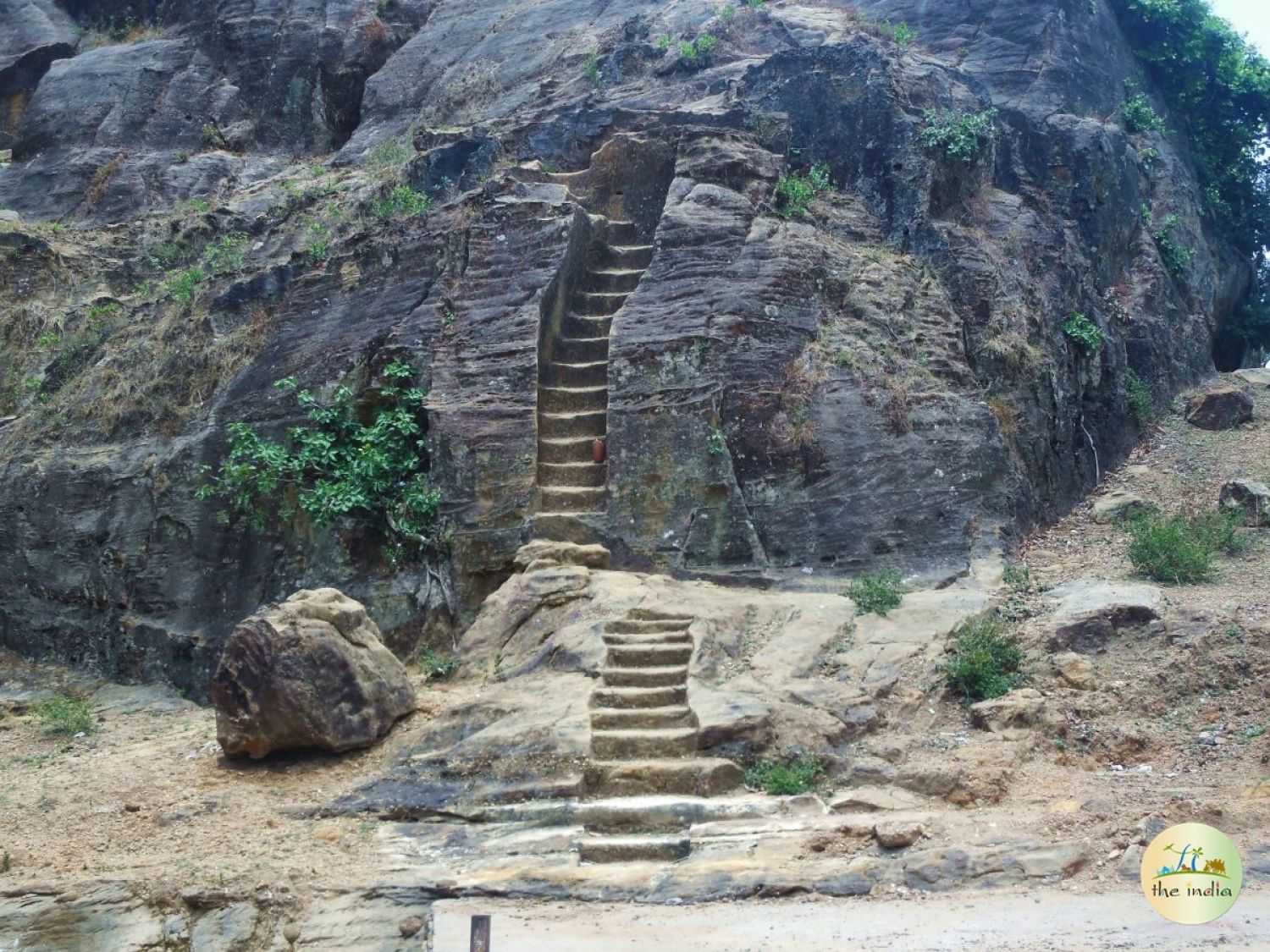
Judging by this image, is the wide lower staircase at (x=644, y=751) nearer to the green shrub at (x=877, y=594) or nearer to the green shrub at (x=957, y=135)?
the green shrub at (x=877, y=594)

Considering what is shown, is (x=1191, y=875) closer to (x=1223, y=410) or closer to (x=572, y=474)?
(x=572, y=474)

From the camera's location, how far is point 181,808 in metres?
8.40

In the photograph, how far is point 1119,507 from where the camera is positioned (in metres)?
12.8

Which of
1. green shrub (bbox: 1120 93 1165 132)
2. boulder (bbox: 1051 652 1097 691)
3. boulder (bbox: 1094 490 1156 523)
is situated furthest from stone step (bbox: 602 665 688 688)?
green shrub (bbox: 1120 93 1165 132)

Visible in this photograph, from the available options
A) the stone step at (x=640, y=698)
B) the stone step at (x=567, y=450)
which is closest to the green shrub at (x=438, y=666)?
the stone step at (x=640, y=698)

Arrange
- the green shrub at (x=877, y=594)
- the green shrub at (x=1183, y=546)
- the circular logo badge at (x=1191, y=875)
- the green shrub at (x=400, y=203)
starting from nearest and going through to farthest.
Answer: the circular logo badge at (x=1191, y=875) < the green shrub at (x=877, y=594) < the green shrub at (x=1183, y=546) < the green shrub at (x=400, y=203)

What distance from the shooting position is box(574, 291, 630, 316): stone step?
43.1 ft

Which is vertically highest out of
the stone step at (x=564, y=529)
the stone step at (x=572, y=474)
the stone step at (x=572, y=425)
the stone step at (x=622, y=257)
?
the stone step at (x=622, y=257)

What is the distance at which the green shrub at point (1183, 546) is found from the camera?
400 inches

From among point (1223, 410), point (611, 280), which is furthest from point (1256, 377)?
point (611, 280)

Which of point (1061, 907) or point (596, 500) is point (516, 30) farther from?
point (1061, 907)

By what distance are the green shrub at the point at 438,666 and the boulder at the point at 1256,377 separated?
39.1 feet

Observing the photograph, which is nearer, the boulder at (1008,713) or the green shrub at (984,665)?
the boulder at (1008,713)

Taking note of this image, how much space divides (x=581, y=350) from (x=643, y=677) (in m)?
4.77
